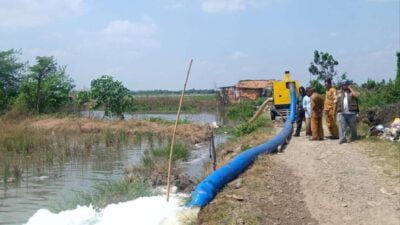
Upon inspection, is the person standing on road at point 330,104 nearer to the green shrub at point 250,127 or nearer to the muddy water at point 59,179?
the muddy water at point 59,179

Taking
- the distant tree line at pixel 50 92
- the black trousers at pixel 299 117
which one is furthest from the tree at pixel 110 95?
the black trousers at pixel 299 117

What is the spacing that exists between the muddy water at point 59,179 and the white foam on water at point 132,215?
6.76 ft

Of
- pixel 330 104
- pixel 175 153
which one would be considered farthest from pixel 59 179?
pixel 330 104

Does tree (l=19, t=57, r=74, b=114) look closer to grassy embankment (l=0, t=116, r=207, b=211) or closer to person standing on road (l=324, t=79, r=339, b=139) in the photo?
grassy embankment (l=0, t=116, r=207, b=211)

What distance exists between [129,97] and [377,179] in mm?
34433

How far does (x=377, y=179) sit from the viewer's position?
339 inches

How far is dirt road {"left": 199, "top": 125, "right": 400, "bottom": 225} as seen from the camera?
6762 mm

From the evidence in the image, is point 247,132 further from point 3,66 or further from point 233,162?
point 3,66

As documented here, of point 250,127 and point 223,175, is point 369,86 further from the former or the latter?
point 223,175

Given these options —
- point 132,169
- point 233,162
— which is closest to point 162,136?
point 132,169

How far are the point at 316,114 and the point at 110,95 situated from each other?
97.1ft

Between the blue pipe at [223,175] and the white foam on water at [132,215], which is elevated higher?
the blue pipe at [223,175]

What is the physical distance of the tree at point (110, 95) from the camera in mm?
Answer: 40938

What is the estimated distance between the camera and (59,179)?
15906 mm
